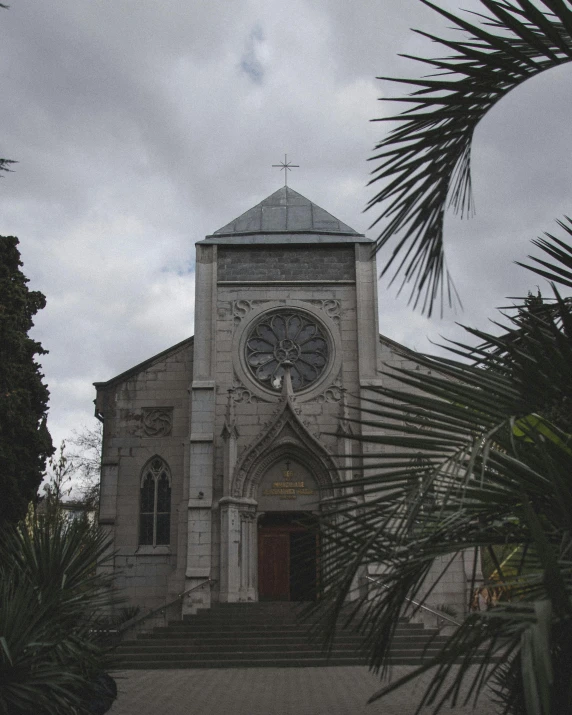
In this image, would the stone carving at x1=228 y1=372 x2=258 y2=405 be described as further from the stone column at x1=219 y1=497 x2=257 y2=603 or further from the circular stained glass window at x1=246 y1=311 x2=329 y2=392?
the stone column at x1=219 y1=497 x2=257 y2=603

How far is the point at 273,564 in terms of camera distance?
23.1m

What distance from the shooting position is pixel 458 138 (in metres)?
4.39

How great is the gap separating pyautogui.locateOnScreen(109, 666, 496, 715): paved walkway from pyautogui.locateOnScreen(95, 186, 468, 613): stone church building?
531 centimetres

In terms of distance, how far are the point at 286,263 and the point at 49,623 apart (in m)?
19.1

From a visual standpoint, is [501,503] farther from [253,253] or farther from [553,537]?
[253,253]

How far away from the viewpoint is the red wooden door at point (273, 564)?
22703mm

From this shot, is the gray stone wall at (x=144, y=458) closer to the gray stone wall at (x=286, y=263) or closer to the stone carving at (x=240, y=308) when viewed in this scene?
the stone carving at (x=240, y=308)

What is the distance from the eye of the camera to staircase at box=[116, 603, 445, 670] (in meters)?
17.2

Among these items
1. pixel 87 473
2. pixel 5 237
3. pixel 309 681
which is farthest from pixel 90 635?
pixel 87 473

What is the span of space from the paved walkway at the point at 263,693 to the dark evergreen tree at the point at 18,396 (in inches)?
173

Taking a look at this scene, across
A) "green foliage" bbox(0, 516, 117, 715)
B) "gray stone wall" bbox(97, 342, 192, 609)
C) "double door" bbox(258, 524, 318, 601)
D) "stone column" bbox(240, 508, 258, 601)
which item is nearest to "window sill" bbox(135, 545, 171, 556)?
"gray stone wall" bbox(97, 342, 192, 609)

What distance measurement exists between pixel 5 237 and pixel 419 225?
49.9 feet

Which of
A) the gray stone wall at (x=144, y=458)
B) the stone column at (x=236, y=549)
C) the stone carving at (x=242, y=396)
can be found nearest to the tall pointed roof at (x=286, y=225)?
the gray stone wall at (x=144, y=458)

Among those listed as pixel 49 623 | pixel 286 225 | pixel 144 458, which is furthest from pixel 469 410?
pixel 286 225
